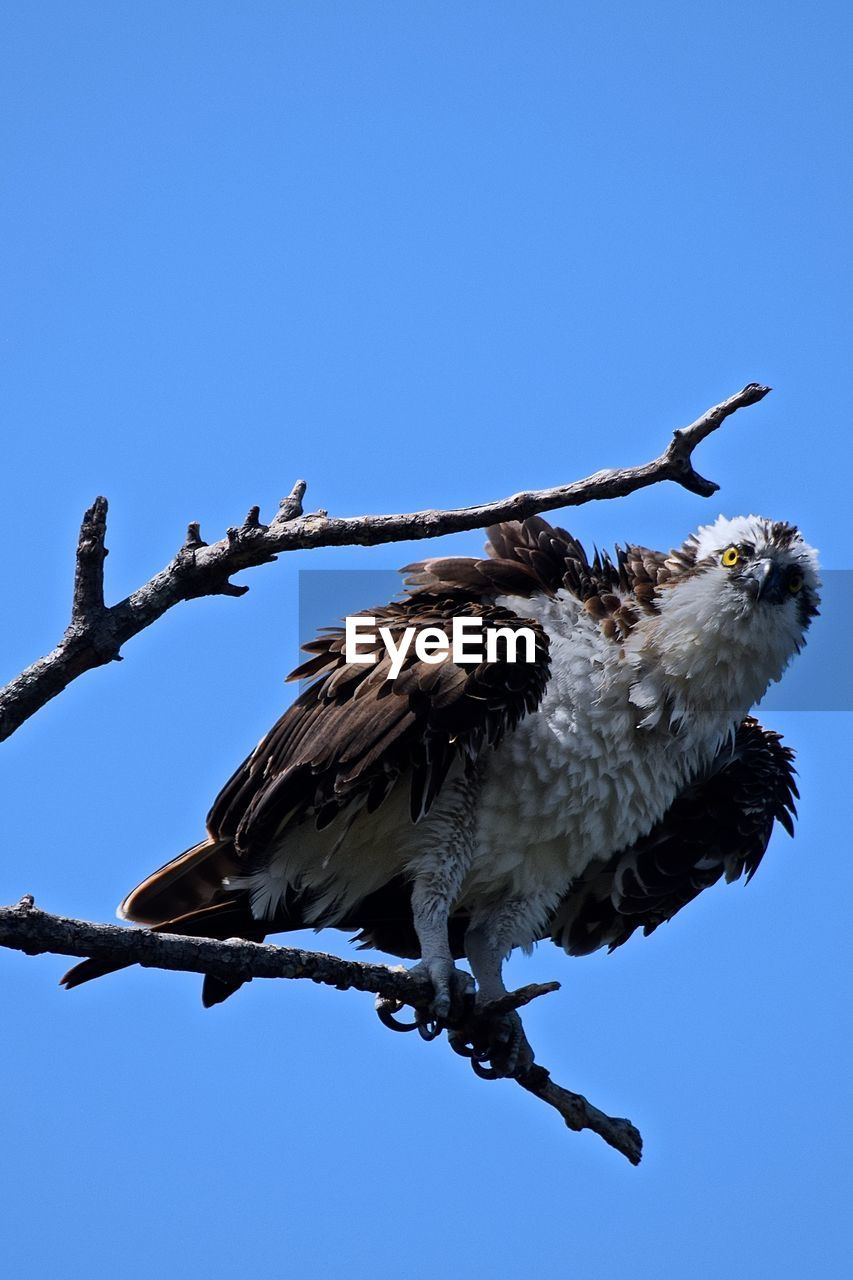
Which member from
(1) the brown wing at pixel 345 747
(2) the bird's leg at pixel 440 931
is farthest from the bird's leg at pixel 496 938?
(1) the brown wing at pixel 345 747

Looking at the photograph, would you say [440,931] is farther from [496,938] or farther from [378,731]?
[378,731]

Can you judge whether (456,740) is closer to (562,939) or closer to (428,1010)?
(428,1010)

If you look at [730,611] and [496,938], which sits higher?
[730,611]

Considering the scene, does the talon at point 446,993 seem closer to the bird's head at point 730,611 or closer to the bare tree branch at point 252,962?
the bare tree branch at point 252,962

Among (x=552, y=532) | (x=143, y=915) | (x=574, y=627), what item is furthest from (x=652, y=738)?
(x=143, y=915)

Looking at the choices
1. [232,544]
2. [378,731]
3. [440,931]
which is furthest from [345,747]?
[232,544]
